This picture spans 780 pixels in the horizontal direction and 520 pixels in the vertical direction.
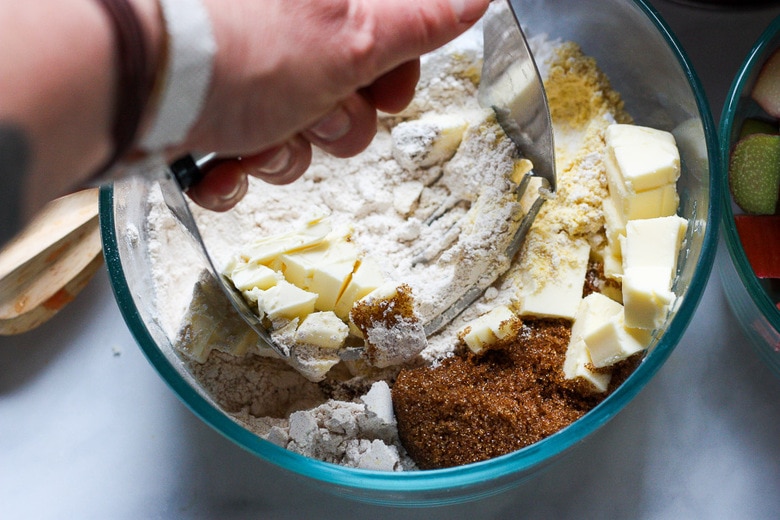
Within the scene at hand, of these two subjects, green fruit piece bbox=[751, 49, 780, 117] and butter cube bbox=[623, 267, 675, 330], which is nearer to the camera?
butter cube bbox=[623, 267, 675, 330]

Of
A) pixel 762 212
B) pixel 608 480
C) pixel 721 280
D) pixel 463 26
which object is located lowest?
pixel 608 480

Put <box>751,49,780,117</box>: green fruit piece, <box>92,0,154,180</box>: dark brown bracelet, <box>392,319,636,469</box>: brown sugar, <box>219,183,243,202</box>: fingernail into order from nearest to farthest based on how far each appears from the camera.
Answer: <box>92,0,154,180</box>: dark brown bracelet, <box>219,183,243,202</box>: fingernail, <box>392,319,636,469</box>: brown sugar, <box>751,49,780,117</box>: green fruit piece

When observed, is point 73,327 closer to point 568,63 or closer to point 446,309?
point 446,309

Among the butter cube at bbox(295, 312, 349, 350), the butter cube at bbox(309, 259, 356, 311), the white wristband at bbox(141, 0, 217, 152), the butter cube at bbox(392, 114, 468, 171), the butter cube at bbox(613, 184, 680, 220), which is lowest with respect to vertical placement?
the butter cube at bbox(613, 184, 680, 220)

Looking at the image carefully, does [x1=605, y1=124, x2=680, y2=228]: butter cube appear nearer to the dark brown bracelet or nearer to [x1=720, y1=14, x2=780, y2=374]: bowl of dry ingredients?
[x1=720, y1=14, x2=780, y2=374]: bowl of dry ingredients

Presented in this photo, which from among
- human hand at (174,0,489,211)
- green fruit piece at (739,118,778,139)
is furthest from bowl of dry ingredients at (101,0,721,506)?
human hand at (174,0,489,211)

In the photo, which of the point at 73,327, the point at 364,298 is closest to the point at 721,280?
the point at 364,298

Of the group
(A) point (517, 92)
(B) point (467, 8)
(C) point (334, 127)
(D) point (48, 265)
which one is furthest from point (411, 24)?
(D) point (48, 265)

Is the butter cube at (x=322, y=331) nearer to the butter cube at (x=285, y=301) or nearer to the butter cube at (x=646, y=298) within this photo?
the butter cube at (x=285, y=301)
